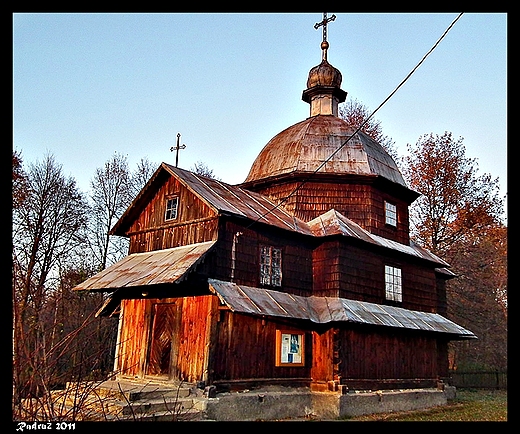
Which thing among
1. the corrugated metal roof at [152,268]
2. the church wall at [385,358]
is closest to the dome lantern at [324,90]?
the church wall at [385,358]

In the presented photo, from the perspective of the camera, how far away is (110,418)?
34.5 ft

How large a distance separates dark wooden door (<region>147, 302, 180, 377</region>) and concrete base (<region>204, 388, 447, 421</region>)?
2186 mm

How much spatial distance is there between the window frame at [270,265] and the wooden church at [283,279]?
0.04m

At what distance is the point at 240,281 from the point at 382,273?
565 centimetres

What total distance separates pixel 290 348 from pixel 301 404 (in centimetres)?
156

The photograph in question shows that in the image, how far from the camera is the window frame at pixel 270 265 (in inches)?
592

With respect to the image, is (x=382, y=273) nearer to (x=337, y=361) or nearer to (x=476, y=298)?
(x=337, y=361)

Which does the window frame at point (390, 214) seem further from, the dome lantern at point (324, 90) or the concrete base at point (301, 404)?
the concrete base at point (301, 404)

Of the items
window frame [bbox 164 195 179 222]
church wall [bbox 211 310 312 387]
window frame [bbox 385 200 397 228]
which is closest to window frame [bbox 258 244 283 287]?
church wall [bbox 211 310 312 387]

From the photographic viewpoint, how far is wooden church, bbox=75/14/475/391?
44.9 feet

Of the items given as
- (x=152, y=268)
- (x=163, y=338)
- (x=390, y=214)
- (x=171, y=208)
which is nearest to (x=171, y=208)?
(x=171, y=208)

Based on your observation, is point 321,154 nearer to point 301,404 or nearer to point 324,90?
point 324,90

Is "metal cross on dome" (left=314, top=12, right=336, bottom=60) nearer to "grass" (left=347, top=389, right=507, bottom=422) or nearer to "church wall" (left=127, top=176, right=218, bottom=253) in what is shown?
"church wall" (left=127, top=176, right=218, bottom=253)
